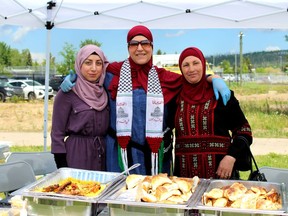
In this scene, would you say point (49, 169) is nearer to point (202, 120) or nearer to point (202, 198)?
point (202, 120)

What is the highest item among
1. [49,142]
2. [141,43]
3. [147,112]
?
[141,43]

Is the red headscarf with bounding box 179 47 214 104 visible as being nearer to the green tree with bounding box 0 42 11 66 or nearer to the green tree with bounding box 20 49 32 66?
the green tree with bounding box 0 42 11 66

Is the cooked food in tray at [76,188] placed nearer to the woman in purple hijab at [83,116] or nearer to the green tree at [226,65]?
the woman in purple hijab at [83,116]

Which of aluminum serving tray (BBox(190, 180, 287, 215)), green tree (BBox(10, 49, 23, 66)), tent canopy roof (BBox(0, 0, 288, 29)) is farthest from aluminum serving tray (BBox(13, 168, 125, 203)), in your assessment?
green tree (BBox(10, 49, 23, 66))

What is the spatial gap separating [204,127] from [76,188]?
80cm

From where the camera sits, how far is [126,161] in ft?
7.24

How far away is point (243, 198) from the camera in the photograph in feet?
4.64

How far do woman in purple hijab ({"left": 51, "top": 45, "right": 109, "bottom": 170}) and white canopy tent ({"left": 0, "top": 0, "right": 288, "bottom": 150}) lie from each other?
1.49 metres

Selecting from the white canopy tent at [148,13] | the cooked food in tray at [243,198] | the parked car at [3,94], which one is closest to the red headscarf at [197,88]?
the cooked food in tray at [243,198]

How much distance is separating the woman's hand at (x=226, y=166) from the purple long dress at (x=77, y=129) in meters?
0.63

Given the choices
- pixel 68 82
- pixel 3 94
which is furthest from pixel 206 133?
pixel 3 94

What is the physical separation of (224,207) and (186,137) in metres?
0.79

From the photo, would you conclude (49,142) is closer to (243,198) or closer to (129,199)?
(129,199)

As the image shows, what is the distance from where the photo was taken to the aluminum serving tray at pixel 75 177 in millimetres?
1448
